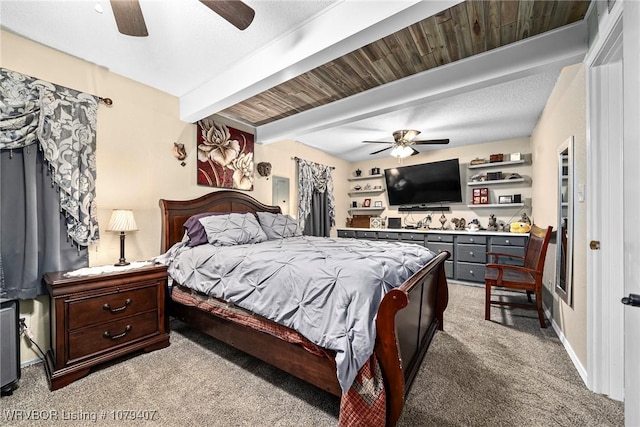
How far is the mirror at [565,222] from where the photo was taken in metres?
2.12

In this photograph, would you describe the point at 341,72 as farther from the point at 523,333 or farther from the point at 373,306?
the point at 523,333

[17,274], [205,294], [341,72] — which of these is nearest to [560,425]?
[205,294]

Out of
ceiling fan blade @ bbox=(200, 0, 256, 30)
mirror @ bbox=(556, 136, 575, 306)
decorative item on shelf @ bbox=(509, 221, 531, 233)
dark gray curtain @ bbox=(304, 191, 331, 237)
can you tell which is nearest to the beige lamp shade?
ceiling fan blade @ bbox=(200, 0, 256, 30)

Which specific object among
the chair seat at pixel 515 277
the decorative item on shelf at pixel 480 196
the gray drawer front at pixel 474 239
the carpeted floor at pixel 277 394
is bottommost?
the carpeted floor at pixel 277 394

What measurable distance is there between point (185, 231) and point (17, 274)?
49.9 inches

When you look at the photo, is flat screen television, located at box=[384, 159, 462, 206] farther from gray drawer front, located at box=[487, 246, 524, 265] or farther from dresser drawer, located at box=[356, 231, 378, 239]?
gray drawer front, located at box=[487, 246, 524, 265]

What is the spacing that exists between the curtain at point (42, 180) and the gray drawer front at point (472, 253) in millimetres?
4829

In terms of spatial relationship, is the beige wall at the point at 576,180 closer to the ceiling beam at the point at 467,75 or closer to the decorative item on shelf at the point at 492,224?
the ceiling beam at the point at 467,75

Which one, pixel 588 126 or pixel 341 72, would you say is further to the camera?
pixel 341 72

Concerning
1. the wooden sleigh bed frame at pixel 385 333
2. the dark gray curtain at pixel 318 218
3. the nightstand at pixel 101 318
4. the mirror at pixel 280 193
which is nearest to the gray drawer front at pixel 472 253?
the wooden sleigh bed frame at pixel 385 333

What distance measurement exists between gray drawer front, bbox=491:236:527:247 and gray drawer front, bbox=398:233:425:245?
1078 millimetres

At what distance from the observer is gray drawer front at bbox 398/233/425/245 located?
4722 mm

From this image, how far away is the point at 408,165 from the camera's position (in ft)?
17.6

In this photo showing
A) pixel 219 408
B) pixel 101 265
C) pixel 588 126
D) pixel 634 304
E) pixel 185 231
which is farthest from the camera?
pixel 185 231
